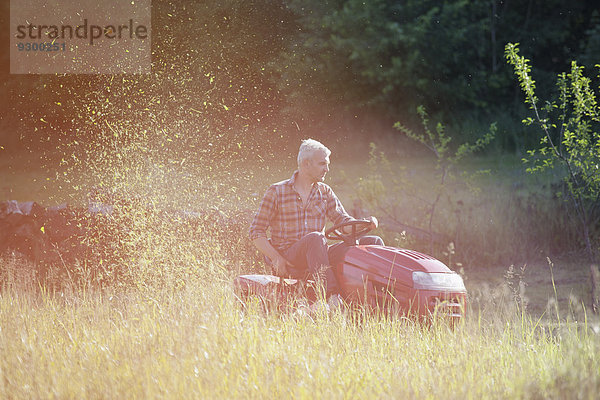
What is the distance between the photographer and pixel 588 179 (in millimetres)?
6848

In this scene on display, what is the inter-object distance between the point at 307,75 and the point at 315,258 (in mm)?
11555

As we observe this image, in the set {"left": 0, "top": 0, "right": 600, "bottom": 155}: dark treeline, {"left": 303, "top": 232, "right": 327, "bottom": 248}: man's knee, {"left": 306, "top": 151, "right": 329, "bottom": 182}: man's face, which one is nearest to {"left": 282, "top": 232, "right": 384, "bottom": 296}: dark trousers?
{"left": 303, "top": 232, "right": 327, "bottom": 248}: man's knee

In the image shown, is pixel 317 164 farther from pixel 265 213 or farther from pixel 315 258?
pixel 315 258

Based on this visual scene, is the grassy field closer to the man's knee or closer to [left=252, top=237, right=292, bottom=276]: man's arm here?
[left=252, top=237, right=292, bottom=276]: man's arm

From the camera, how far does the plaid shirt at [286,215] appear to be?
5.07 m

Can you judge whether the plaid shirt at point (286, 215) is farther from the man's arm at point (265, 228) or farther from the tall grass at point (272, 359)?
the tall grass at point (272, 359)

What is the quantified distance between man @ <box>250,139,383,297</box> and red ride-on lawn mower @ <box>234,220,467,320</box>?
0.10 meters

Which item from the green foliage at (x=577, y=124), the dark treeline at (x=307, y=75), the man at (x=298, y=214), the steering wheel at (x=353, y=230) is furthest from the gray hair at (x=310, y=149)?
the dark treeline at (x=307, y=75)

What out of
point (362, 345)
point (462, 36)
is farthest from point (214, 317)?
point (462, 36)

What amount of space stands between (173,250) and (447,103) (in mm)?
10614

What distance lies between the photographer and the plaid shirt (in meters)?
5.07

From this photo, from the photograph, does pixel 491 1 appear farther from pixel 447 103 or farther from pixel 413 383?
pixel 413 383

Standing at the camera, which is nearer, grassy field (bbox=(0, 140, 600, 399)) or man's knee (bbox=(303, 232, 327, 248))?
grassy field (bbox=(0, 140, 600, 399))

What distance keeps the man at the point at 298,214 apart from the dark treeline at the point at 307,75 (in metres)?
8.44
